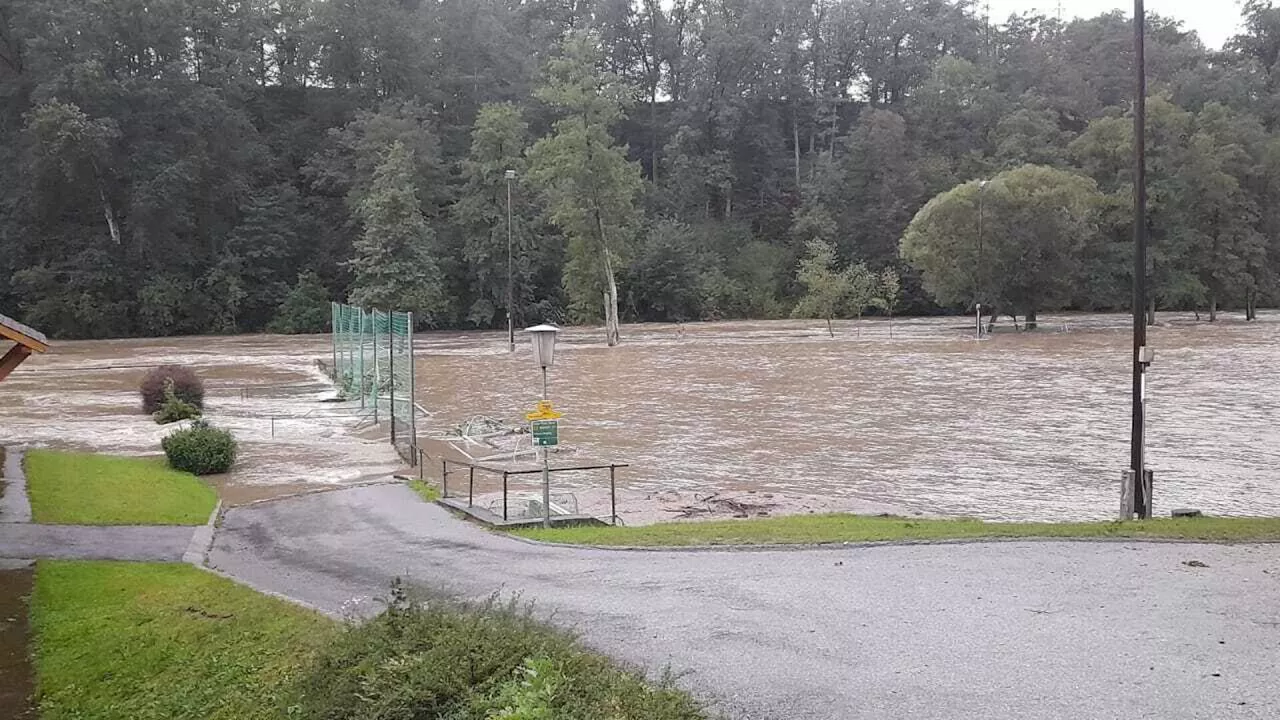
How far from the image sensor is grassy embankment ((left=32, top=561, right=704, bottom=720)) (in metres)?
5.20

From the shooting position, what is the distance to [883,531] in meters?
12.0

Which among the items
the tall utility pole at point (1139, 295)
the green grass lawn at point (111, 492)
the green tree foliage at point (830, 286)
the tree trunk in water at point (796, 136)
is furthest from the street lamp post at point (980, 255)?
the green grass lawn at point (111, 492)

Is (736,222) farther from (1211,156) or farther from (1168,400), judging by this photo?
(1168,400)

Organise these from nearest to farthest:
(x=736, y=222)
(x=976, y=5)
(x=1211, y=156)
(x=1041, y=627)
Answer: (x=1041, y=627) → (x=1211, y=156) → (x=736, y=222) → (x=976, y=5)

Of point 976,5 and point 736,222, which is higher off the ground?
point 976,5

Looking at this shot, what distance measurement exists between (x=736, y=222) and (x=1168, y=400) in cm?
6759

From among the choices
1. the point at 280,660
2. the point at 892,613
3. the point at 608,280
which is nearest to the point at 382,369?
the point at 280,660

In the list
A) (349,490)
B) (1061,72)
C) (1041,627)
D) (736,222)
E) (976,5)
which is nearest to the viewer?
(1041,627)

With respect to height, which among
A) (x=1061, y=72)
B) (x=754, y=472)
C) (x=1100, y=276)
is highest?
(x=1061, y=72)

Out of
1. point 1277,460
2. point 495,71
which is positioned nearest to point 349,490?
point 1277,460

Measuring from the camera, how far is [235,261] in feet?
240

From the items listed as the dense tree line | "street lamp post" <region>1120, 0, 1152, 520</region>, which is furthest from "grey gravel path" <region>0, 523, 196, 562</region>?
the dense tree line

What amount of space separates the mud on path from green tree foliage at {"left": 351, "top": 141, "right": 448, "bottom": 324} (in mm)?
54254

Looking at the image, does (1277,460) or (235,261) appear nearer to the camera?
(1277,460)
